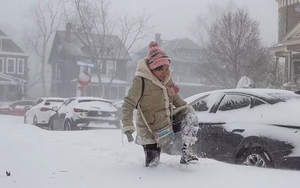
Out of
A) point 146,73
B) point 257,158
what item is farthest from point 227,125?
point 146,73

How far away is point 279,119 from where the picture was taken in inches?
210

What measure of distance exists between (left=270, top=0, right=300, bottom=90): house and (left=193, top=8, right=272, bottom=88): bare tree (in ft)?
3.49

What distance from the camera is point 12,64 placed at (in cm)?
5125

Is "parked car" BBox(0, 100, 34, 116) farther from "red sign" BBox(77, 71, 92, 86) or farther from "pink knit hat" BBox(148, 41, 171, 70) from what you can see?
"pink knit hat" BBox(148, 41, 171, 70)

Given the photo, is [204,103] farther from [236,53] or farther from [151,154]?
[236,53]

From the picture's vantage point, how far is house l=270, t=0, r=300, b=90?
74.4 feet

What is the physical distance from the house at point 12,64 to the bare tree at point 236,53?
97.0 ft

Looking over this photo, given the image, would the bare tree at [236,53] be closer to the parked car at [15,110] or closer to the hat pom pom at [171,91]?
the parked car at [15,110]

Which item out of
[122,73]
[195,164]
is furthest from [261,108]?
[122,73]

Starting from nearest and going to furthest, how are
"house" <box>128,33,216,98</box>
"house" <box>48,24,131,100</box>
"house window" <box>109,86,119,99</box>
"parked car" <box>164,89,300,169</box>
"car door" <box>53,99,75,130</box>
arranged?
"parked car" <box>164,89,300,169</box>, "car door" <box>53,99,75,130</box>, "house" <box>48,24,131,100</box>, "house window" <box>109,86,119,99</box>, "house" <box>128,33,216,98</box>

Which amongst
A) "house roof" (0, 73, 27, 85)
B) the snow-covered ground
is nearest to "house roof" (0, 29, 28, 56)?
"house roof" (0, 73, 27, 85)

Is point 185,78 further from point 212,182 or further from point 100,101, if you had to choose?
point 212,182

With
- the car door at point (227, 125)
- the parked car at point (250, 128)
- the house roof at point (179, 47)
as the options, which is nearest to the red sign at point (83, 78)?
the parked car at point (250, 128)

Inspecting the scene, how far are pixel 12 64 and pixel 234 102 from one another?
48.8m
